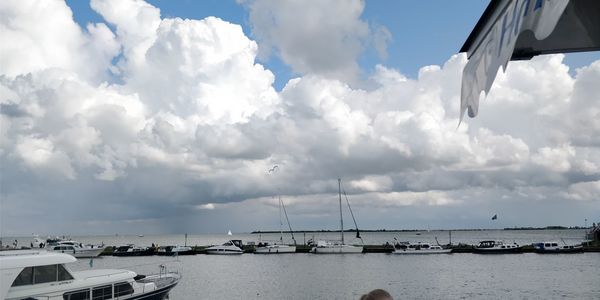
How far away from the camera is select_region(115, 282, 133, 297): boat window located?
27581 mm

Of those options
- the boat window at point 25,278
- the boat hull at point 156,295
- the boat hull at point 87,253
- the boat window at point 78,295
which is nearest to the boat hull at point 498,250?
the boat hull at point 87,253

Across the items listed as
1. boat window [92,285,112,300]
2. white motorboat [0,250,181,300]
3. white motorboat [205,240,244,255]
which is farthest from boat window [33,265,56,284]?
white motorboat [205,240,244,255]

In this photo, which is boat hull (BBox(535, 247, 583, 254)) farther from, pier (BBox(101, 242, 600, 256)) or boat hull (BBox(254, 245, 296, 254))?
boat hull (BBox(254, 245, 296, 254))

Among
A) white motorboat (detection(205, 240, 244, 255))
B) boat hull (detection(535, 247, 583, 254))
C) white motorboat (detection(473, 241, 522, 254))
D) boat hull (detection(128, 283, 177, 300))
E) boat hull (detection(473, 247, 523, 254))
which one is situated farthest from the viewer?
white motorboat (detection(205, 240, 244, 255))

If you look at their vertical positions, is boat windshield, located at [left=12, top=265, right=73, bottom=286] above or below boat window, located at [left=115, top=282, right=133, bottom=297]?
above

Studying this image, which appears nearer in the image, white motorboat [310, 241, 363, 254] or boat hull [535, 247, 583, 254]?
boat hull [535, 247, 583, 254]

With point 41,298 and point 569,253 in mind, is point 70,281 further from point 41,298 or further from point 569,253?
point 569,253

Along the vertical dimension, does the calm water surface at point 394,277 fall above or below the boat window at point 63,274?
below

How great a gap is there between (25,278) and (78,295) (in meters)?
2.87

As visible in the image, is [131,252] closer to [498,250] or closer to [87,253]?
[87,253]

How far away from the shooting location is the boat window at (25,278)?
74.1 ft

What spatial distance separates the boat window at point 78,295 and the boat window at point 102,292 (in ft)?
1.72

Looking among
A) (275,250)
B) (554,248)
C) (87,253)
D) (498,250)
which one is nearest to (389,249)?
(498,250)

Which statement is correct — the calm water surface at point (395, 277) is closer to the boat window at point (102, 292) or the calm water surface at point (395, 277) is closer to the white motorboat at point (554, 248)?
the white motorboat at point (554, 248)
